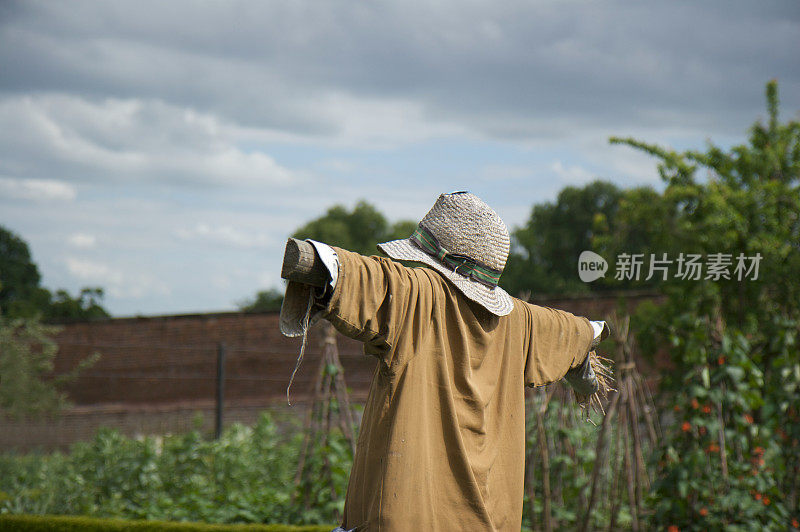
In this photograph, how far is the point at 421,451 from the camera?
1946mm

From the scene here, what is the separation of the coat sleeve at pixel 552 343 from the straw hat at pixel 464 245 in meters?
0.25

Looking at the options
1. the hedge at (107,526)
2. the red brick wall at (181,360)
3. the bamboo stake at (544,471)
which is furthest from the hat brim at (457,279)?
the red brick wall at (181,360)

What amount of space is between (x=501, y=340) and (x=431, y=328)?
33 centimetres

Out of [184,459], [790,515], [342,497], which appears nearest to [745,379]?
[790,515]

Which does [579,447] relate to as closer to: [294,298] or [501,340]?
[501,340]

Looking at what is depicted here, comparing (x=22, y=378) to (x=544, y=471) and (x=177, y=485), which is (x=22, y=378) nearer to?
(x=177, y=485)

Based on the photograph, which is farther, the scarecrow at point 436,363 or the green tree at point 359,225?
the green tree at point 359,225

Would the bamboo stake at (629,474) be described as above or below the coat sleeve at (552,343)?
below

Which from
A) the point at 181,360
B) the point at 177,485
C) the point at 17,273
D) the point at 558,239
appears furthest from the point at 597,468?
the point at 17,273

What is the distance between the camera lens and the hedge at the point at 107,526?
393cm

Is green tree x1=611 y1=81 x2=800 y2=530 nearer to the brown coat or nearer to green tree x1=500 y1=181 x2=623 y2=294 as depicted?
the brown coat

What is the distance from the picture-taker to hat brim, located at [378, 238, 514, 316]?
6.80 feet

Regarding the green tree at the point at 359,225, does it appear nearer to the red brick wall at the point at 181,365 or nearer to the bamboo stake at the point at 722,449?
the red brick wall at the point at 181,365

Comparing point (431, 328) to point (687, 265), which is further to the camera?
point (687, 265)
